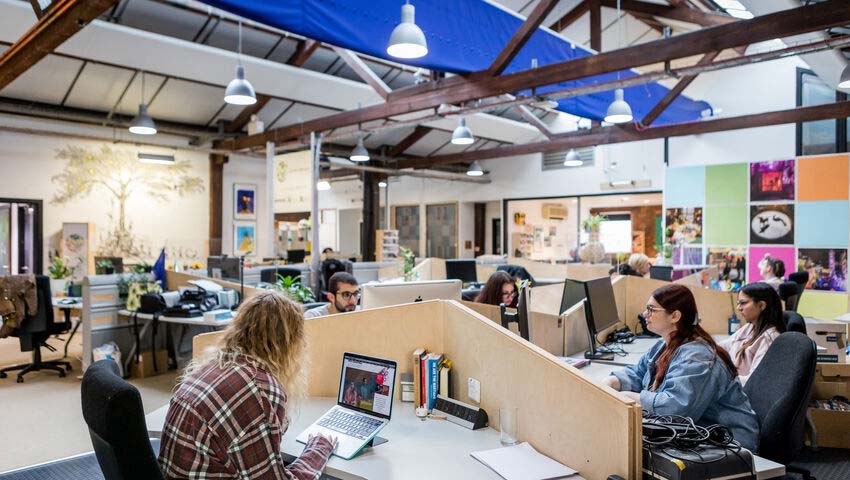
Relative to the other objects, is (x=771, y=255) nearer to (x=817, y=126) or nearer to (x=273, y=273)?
(x=817, y=126)

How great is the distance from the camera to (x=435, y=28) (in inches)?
208

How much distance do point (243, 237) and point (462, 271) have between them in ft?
20.7

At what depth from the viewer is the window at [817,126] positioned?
9.23 m

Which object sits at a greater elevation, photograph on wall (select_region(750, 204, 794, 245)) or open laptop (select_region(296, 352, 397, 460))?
photograph on wall (select_region(750, 204, 794, 245))

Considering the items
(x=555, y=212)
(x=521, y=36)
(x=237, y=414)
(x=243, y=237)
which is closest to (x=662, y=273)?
(x=521, y=36)

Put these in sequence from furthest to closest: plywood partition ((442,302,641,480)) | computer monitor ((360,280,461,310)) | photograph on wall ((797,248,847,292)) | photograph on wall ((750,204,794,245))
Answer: photograph on wall ((750,204,794,245)) → photograph on wall ((797,248,847,292)) → computer monitor ((360,280,461,310)) → plywood partition ((442,302,641,480))

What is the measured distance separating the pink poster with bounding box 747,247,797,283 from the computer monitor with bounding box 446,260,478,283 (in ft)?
15.6

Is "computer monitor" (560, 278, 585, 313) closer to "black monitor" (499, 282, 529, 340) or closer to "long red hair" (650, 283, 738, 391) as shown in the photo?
"black monitor" (499, 282, 529, 340)

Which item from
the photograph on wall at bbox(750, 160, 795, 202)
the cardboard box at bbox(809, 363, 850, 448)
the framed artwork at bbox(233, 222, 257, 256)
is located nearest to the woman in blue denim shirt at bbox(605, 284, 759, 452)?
the cardboard box at bbox(809, 363, 850, 448)

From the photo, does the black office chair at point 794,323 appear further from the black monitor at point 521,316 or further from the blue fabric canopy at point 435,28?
the blue fabric canopy at point 435,28

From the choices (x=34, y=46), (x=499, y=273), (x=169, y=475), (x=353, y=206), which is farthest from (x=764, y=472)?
(x=353, y=206)

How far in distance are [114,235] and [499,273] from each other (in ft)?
30.1

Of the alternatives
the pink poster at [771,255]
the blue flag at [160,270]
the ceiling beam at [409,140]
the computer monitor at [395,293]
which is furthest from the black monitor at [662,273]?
the ceiling beam at [409,140]

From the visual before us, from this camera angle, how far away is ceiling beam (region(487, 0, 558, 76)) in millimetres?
5230
